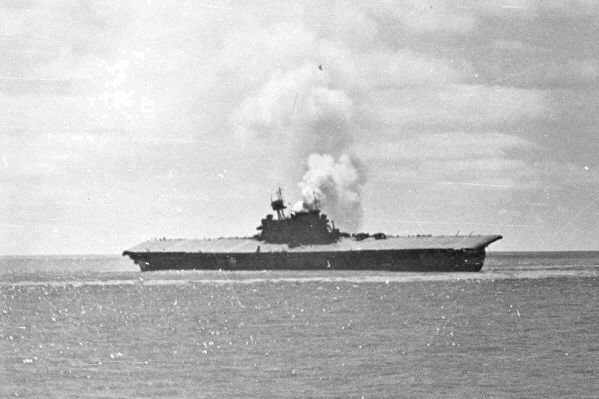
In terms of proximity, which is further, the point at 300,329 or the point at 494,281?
the point at 494,281

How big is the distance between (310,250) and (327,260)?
1804mm

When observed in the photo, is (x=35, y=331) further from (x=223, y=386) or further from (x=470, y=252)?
(x=470, y=252)

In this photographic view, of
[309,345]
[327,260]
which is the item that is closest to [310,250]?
[327,260]

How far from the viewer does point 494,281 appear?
61625 mm

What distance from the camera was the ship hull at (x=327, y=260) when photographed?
2554 inches

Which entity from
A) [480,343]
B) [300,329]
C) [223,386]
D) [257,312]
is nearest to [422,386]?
[223,386]

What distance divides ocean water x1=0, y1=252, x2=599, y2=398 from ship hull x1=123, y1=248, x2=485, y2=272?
14034 millimetres

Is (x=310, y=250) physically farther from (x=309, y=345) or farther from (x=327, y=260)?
(x=309, y=345)

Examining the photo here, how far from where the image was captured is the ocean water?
22.0 meters

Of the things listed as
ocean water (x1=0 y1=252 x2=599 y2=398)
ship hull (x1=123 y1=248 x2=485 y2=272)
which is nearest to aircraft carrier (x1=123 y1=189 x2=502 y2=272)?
ship hull (x1=123 y1=248 x2=485 y2=272)

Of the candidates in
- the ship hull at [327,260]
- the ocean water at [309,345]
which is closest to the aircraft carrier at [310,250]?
the ship hull at [327,260]

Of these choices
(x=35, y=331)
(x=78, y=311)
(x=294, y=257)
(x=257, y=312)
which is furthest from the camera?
(x=294, y=257)

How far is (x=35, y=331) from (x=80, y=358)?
9.40 metres

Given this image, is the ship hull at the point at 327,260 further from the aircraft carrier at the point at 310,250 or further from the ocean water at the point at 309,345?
the ocean water at the point at 309,345
